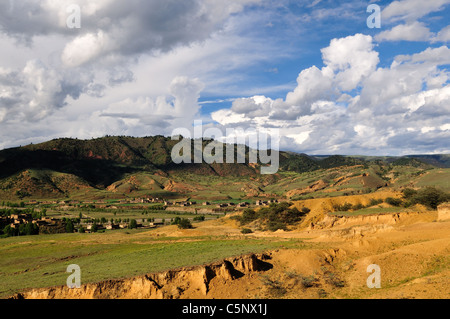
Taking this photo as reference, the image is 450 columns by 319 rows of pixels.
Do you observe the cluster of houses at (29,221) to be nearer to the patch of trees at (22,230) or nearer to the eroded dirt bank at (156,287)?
the patch of trees at (22,230)

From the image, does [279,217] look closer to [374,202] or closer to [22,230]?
[374,202]

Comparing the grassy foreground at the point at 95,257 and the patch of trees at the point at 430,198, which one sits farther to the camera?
the patch of trees at the point at 430,198

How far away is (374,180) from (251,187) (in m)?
79.2

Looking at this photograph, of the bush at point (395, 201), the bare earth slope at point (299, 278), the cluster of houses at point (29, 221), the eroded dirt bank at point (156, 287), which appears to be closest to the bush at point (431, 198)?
the bush at point (395, 201)

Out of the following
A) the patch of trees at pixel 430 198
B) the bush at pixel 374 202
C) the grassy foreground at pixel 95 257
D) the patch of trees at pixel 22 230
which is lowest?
the patch of trees at pixel 22 230

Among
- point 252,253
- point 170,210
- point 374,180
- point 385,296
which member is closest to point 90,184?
point 170,210

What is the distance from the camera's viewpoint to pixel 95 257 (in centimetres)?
4141

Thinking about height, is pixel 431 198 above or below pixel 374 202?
above

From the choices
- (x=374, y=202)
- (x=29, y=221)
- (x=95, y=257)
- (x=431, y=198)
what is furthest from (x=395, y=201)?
(x=29, y=221)

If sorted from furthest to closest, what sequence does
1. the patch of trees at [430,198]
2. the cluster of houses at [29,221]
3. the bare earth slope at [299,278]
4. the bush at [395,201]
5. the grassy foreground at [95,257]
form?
the cluster of houses at [29,221] → the bush at [395,201] → the patch of trees at [430,198] → the grassy foreground at [95,257] → the bare earth slope at [299,278]

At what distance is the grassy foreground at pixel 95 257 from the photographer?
91.2ft

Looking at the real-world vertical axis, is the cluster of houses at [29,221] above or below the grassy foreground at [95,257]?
below

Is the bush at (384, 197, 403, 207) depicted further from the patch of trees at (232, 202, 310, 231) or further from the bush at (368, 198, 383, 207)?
the patch of trees at (232, 202, 310, 231)
